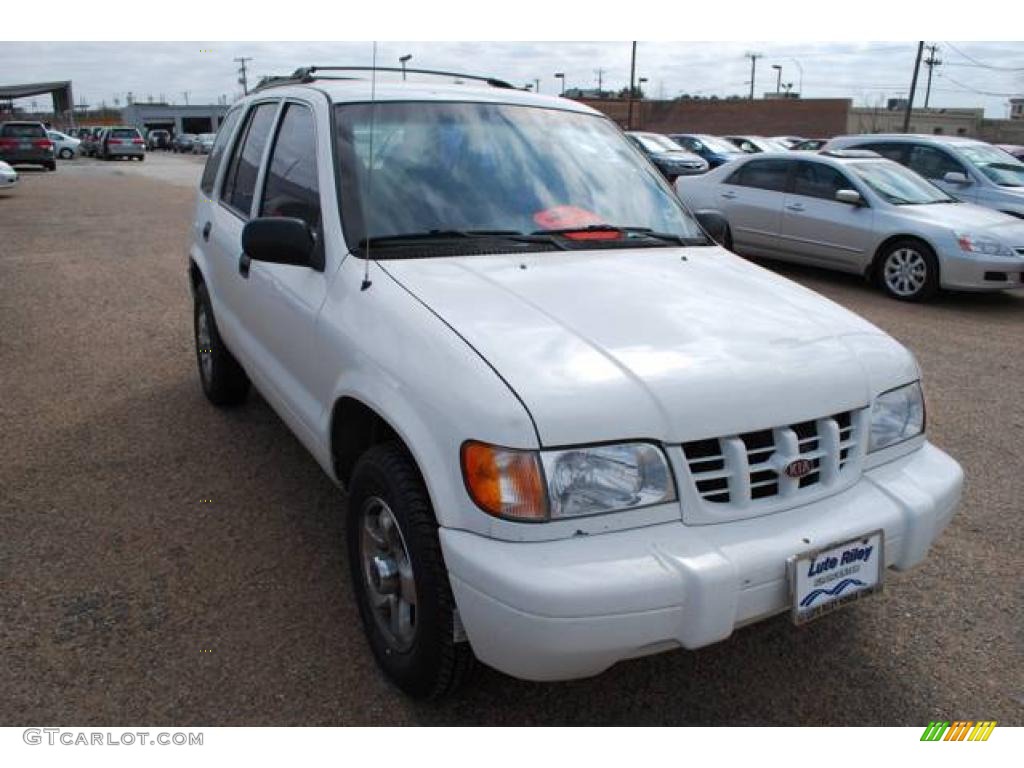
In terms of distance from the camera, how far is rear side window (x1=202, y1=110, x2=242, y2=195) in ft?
15.5

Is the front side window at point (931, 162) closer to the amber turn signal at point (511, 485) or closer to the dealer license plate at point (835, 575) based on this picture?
the dealer license plate at point (835, 575)

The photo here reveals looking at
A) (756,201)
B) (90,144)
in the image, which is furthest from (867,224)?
(90,144)

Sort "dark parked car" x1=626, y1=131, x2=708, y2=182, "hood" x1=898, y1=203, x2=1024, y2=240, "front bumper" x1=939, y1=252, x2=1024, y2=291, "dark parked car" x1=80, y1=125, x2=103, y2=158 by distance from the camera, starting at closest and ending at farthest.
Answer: "front bumper" x1=939, y1=252, x2=1024, y2=291, "hood" x1=898, y1=203, x2=1024, y2=240, "dark parked car" x1=626, y1=131, x2=708, y2=182, "dark parked car" x1=80, y1=125, x2=103, y2=158

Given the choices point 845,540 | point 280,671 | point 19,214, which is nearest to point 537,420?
point 845,540

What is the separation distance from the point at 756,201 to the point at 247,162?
7.10m

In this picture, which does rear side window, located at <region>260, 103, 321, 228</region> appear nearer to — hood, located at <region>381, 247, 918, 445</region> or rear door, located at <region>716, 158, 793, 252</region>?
hood, located at <region>381, 247, 918, 445</region>

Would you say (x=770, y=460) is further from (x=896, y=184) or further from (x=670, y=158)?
(x=670, y=158)

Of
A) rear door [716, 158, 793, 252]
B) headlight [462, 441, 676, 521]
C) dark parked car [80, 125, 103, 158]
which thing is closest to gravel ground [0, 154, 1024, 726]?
headlight [462, 441, 676, 521]

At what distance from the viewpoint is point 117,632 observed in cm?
291

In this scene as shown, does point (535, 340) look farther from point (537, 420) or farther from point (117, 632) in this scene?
point (117, 632)

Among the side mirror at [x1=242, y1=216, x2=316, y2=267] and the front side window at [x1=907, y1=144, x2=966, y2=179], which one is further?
the front side window at [x1=907, y1=144, x2=966, y2=179]

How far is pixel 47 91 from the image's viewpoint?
68.2m

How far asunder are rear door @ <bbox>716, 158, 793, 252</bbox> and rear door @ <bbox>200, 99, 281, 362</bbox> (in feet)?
21.8

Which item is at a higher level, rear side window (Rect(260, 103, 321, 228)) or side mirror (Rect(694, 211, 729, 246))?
rear side window (Rect(260, 103, 321, 228))
